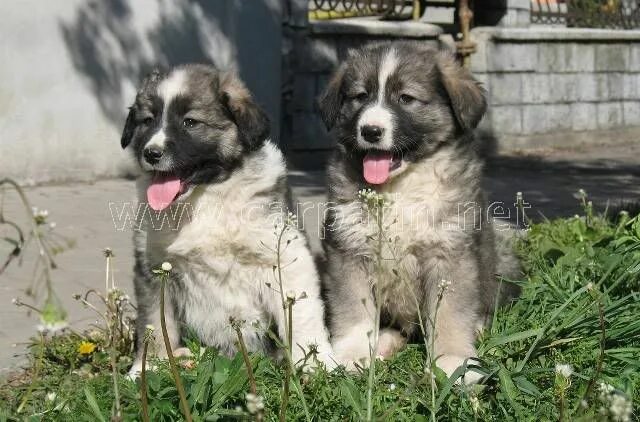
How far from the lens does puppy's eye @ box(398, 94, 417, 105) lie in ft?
13.8

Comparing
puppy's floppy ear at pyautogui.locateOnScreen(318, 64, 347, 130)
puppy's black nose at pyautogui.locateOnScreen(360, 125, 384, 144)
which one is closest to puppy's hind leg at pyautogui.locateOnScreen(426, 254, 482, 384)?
puppy's black nose at pyautogui.locateOnScreen(360, 125, 384, 144)

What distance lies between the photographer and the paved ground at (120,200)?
5078 mm

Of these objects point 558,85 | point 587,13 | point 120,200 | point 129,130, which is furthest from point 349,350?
point 587,13

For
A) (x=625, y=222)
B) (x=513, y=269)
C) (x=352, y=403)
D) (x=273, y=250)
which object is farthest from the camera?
(x=625, y=222)

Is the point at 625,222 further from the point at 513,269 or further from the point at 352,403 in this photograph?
the point at 352,403

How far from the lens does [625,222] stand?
5305mm

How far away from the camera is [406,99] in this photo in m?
4.22

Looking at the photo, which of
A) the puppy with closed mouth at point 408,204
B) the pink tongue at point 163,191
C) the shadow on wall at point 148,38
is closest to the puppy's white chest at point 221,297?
the pink tongue at point 163,191

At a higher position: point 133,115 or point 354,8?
point 354,8

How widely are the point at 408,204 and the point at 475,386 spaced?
42.6 inches

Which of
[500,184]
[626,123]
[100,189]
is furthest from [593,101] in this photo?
[100,189]

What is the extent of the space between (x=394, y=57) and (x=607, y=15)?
11.7 meters

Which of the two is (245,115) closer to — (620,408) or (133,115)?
(133,115)

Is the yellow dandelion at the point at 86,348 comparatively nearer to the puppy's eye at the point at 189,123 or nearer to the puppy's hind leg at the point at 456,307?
the puppy's eye at the point at 189,123
